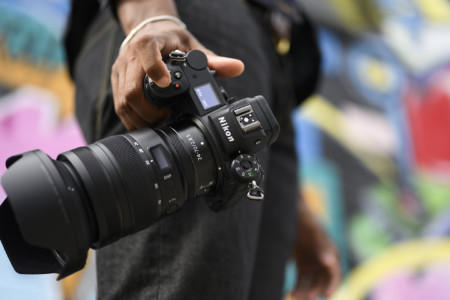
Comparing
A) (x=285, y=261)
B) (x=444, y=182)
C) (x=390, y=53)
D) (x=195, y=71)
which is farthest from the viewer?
(x=390, y=53)

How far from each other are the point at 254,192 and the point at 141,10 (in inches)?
9.8

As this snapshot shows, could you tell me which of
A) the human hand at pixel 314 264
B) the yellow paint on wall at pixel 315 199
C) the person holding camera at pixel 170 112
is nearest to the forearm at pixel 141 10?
the person holding camera at pixel 170 112

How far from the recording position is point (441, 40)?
2.34 meters

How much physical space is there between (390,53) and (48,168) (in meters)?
2.02

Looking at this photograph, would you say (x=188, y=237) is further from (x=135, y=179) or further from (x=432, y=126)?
(x=432, y=126)

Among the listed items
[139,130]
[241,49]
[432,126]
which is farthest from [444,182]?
[139,130]

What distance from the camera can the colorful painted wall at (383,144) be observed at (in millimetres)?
1845

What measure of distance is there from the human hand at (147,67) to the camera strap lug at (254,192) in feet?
0.41

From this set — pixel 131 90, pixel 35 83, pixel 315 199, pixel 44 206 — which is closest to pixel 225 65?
pixel 131 90

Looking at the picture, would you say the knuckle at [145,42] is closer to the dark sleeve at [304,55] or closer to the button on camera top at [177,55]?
the button on camera top at [177,55]

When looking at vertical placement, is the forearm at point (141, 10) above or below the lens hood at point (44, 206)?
above

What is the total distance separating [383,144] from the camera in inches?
80.7

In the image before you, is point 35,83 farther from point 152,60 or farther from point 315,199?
point 152,60

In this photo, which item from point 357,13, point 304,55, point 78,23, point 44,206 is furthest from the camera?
point 357,13
